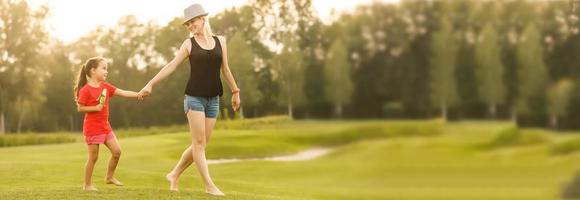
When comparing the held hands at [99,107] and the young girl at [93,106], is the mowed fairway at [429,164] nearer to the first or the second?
the young girl at [93,106]

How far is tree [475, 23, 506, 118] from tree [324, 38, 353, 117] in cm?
117

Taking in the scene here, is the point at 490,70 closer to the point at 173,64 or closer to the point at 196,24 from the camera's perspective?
the point at 196,24

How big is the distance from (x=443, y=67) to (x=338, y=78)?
154 centimetres

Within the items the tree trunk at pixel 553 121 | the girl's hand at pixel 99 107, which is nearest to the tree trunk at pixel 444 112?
the tree trunk at pixel 553 121

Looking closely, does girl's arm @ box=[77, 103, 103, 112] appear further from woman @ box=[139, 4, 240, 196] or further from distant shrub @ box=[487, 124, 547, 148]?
distant shrub @ box=[487, 124, 547, 148]

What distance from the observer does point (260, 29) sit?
47.8m

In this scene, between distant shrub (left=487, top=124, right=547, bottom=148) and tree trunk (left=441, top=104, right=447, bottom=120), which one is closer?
distant shrub (left=487, top=124, right=547, bottom=148)

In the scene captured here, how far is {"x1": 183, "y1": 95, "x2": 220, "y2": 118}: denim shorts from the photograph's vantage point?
8367 millimetres

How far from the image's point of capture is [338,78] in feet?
21.6

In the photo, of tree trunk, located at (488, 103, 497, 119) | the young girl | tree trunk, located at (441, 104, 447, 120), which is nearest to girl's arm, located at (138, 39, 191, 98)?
the young girl

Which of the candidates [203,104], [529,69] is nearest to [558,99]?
[529,69]

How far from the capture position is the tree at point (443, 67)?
498cm

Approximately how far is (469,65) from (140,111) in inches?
2144

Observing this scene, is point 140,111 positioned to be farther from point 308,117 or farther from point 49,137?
point 308,117
